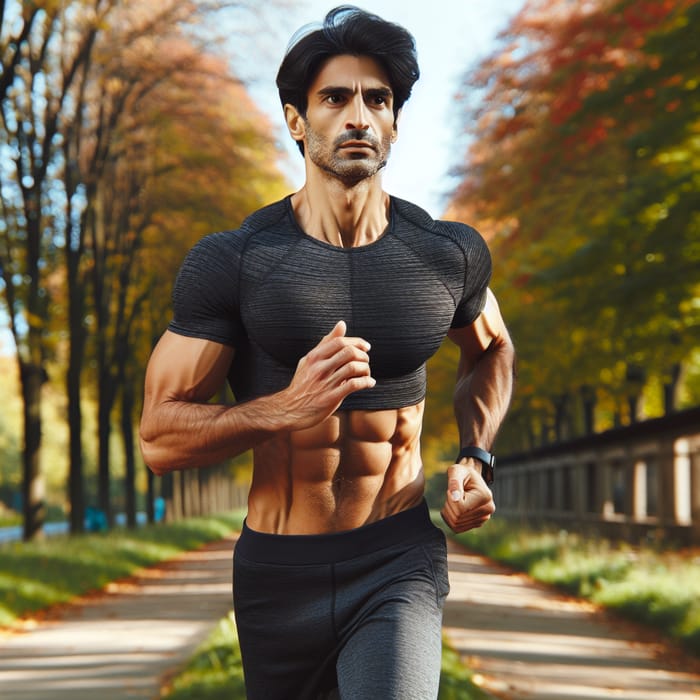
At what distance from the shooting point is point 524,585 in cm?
1991

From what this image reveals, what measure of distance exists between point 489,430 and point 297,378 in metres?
0.85

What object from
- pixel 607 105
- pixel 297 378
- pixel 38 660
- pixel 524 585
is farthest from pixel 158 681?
pixel 524 585

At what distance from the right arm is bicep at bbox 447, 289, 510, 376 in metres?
0.76

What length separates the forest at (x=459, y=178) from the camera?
14.7 m

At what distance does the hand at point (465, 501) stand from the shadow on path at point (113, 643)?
590 cm

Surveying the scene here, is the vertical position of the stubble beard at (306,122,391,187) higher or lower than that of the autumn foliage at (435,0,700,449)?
lower

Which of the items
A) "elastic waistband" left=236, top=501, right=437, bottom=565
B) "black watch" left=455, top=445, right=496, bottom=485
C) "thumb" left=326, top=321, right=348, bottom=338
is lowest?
"elastic waistband" left=236, top=501, right=437, bottom=565

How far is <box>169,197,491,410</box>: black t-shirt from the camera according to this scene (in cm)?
326

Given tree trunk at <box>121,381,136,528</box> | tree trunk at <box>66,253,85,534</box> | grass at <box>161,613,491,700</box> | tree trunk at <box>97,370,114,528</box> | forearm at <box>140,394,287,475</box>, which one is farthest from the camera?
tree trunk at <box>121,381,136,528</box>

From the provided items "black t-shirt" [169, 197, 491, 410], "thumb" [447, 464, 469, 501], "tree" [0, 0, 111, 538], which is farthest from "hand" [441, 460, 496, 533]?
"tree" [0, 0, 111, 538]

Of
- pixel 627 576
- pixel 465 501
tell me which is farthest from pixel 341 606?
pixel 627 576

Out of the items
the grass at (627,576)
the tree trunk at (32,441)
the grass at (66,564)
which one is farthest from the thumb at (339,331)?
the tree trunk at (32,441)

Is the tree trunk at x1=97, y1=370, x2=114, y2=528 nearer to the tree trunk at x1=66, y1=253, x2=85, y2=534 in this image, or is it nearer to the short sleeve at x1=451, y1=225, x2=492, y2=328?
the tree trunk at x1=66, y1=253, x2=85, y2=534

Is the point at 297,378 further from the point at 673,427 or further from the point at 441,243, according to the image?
the point at 673,427
